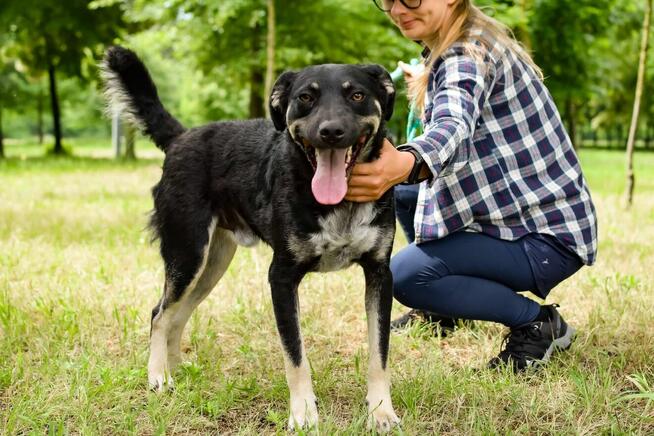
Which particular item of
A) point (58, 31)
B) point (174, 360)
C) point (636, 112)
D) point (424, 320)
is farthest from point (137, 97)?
point (58, 31)

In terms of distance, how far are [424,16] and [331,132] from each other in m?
1.24

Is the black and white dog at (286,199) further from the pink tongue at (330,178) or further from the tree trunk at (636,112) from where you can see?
the tree trunk at (636,112)

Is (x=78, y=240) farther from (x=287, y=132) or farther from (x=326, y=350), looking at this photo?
(x=287, y=132)

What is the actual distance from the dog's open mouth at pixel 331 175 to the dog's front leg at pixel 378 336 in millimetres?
513

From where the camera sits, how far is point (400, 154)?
2748 millimetres

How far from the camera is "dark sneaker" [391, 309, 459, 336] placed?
444cm

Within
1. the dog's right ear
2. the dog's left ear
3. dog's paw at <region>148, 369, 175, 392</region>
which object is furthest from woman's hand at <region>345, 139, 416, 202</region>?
dog's paw at <region>148, 369, 175, 392</region>

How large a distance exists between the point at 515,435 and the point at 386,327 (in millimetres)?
721

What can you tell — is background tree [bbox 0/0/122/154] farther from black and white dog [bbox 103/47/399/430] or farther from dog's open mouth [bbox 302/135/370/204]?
dog's open mouth [bbox 302/135/370/204]

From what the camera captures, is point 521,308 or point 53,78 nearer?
point 521,308

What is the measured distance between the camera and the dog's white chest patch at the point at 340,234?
3045mm

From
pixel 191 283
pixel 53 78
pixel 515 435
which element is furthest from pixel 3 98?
pixel 515 435

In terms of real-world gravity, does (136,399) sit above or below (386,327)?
below

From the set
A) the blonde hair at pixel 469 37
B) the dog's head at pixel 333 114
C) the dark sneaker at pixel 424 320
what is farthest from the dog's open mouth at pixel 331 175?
the dark sneaker at pixel 424 320
